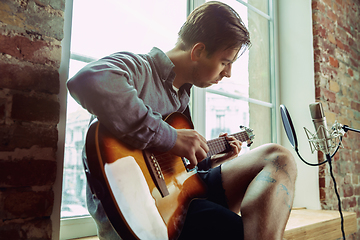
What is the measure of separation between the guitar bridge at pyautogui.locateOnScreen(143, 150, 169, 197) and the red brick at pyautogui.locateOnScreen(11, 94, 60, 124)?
336 mm

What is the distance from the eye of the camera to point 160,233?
69 cm

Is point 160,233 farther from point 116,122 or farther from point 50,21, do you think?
point 50,21

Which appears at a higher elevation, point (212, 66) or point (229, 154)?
point (212, 66)

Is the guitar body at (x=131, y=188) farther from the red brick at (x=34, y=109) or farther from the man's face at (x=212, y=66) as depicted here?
the man's face at (x=212, y=66)

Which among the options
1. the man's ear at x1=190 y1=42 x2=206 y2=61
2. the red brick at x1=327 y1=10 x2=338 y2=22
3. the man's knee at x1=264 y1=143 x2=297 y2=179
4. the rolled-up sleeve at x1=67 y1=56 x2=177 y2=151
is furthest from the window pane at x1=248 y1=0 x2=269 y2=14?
the rolled-up sleeve at x1=67 y1=56 x2=177 y2=151

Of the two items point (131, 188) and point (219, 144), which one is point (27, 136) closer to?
point (131, 188)

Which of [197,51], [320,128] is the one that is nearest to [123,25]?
[197,51]

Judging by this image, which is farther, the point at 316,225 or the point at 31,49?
the point at 316,225

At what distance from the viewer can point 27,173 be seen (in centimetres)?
80

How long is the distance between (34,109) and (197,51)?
602 millimetres

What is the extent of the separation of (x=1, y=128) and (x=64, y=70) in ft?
0.87

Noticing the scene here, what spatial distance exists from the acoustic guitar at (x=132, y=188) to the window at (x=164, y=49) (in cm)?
47

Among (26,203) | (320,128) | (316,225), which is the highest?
(320,128)

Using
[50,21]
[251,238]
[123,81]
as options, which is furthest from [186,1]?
[251,238]
